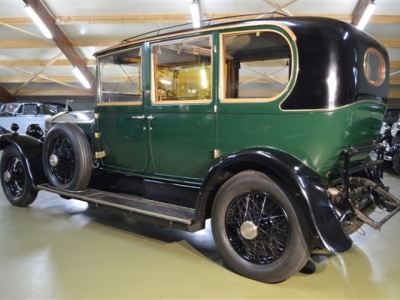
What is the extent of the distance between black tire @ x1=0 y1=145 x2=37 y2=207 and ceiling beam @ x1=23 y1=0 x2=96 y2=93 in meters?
4.35

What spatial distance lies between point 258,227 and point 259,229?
0.02m

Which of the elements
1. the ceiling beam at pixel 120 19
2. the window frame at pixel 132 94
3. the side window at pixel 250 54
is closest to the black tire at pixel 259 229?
the side window at pixel 250 54

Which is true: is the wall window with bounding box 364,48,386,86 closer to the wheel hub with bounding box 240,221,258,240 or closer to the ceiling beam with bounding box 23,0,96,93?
the wheel hub with bounding box 240,221,258,240

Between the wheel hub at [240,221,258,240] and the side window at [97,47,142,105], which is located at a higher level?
the side window at [97,47,142,105]

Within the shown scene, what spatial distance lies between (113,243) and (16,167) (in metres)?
1.94

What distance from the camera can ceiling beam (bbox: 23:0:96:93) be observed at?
716cm

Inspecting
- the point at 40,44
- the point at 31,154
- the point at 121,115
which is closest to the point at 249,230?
the point at 121,115

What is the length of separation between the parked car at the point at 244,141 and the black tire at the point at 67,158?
0.01m

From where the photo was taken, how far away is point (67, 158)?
133 inches

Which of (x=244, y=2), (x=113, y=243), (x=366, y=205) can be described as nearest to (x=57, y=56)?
(x=244, y=2)

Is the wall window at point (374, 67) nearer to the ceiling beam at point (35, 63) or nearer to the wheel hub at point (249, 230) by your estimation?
the wheel hub at point (249, 230)

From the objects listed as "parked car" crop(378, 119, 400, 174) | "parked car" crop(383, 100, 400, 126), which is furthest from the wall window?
"parked car" crop(378, 119, 400, 174)

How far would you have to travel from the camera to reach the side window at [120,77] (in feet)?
10.0

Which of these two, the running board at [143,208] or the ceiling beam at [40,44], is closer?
the running board at [143,208]
